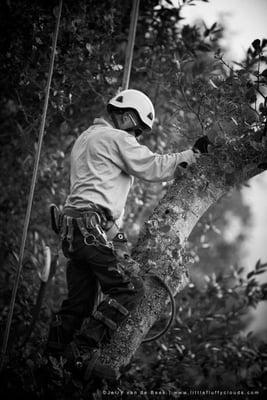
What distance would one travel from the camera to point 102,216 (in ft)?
11.7

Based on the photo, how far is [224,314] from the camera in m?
5.88

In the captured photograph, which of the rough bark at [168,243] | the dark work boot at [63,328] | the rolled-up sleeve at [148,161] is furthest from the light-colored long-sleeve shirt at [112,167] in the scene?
the dark work boot at [63,328]

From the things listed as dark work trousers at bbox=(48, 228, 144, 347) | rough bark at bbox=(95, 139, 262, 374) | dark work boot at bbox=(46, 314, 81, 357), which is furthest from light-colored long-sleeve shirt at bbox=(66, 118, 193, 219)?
dark work boot at bbox=(46, 314, 81, 357)

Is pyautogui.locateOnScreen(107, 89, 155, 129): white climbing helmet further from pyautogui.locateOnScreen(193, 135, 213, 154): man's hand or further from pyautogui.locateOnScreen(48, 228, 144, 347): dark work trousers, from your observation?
pyautogui.locateOnScreen(48, 228, 144, 347): dark work trousers

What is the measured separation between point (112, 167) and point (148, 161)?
10.5 inches

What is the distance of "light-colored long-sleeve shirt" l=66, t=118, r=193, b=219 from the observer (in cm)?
357

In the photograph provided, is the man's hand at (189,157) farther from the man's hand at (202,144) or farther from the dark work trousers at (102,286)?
the dark work trousers at (102,286)

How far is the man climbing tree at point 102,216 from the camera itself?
339 centimetres

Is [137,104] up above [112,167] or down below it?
above

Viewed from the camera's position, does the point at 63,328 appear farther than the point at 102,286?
Yes

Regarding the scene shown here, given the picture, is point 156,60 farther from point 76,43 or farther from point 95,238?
point 95,238

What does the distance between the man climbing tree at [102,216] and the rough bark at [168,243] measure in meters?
0.09

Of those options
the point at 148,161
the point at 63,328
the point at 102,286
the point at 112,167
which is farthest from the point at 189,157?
the point at 63,328

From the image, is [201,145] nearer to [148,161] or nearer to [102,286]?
[148,161]
